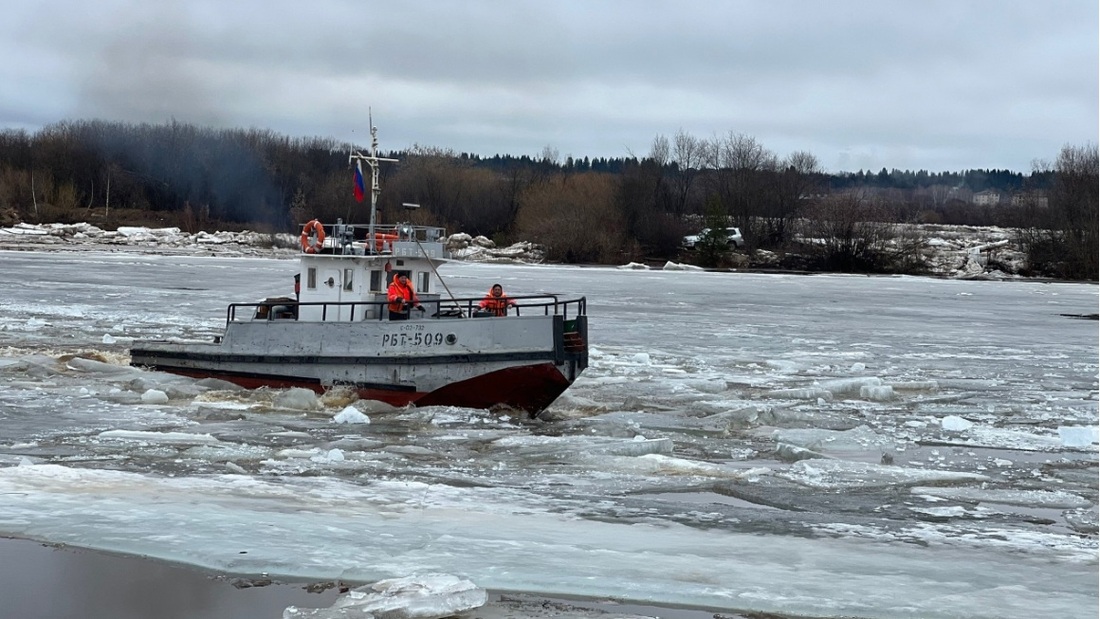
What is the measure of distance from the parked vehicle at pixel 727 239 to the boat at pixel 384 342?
55.3 metres

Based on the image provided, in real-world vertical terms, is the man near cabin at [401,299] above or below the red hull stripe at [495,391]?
above

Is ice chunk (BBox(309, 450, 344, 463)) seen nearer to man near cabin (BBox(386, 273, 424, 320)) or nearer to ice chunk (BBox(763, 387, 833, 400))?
man near cabin (BBox(386, 273, 424, 320))

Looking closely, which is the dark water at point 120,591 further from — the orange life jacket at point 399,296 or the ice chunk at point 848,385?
the ice chunk at point 848,385

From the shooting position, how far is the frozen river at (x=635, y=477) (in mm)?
9031

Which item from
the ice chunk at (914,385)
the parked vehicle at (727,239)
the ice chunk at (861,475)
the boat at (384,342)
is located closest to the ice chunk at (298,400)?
the boat at (384,342)

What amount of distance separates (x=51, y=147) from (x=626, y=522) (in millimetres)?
66083

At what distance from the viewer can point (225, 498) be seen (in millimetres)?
11039

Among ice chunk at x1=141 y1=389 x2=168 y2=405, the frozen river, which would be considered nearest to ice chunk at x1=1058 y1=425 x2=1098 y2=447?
the frozen river

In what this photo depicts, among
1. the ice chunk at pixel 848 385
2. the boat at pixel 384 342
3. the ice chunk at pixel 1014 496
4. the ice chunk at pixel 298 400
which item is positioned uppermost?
the boat at pixel 384 342

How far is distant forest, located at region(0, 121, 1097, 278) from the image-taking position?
50594 millimetres

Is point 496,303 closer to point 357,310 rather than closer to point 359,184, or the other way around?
point 357,310

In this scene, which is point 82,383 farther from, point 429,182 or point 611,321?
point 429,182

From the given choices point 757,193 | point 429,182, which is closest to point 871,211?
point 757,193

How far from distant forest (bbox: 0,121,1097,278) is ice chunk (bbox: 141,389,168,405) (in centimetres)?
2586
